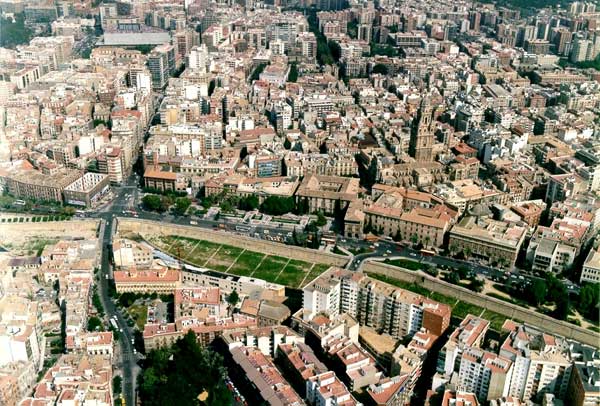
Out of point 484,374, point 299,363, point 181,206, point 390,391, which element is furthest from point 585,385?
point 181,206

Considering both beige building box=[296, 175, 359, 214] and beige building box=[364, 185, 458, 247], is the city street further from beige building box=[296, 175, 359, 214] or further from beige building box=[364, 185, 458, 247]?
beige building box=[296, 175, 359, 214]

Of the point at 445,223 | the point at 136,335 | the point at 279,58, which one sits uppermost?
the point at 279,58

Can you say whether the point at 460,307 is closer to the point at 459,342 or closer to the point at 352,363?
the point at 459,342

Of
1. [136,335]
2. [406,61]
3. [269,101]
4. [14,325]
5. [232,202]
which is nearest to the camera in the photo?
[14,325]

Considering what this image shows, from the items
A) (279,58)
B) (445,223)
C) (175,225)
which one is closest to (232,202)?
(175,225)

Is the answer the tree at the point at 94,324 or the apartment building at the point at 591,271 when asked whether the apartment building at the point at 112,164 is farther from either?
the apartment building at the point at 591,271

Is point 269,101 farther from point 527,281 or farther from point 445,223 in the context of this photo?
point 527,281

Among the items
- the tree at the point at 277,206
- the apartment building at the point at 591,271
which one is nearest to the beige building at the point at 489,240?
the apartment building at the point at 591,271
